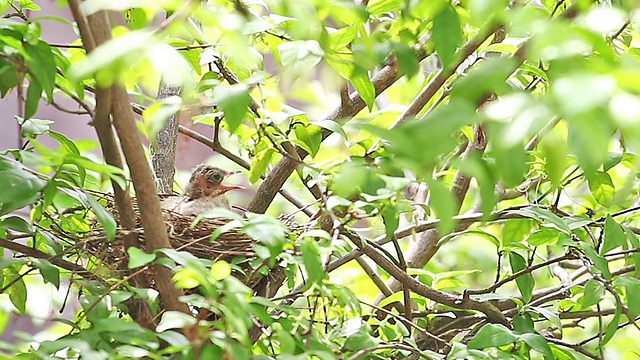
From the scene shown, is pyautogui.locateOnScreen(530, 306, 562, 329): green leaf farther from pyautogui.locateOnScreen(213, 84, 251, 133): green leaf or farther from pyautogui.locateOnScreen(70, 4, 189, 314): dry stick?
pyautogui.locateOnScreen(213, 84, 251, 133): green leaf

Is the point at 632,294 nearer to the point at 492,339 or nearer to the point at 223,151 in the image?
the point at 492,339

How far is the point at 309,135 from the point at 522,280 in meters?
0.35

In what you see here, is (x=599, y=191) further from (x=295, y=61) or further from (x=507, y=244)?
(x=295, y=61)

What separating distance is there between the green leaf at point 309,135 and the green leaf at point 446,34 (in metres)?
0.36

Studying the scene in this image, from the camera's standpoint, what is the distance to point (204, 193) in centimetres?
151

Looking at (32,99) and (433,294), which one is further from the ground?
(32,99)

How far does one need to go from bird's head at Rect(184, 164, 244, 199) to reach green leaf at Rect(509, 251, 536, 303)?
0.58 m

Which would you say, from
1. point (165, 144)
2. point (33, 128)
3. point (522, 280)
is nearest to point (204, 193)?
point (165, 144)

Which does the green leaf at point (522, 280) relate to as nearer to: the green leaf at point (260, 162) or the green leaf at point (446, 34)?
the green leaf at point (260, 162)

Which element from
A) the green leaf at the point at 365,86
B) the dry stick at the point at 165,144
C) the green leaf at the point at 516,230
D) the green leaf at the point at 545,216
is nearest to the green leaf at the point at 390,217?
the green leaf at the point at 365,86

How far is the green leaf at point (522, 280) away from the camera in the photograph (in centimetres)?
109

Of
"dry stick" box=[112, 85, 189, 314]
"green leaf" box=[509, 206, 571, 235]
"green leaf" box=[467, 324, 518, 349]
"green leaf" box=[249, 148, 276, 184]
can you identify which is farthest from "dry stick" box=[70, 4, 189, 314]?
"green leaf" box=[509, 206, 571, 235]

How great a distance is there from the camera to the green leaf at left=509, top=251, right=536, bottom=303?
3.59ft

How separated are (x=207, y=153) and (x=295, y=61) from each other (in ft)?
7.33
